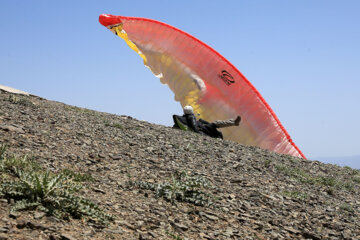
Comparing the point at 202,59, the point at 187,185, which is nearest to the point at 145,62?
the point at 202,59

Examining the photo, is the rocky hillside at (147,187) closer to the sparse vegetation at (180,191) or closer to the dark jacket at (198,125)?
the sparse vegetation at (180,191)

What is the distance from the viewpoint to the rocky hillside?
20.9 ft

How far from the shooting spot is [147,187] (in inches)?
328

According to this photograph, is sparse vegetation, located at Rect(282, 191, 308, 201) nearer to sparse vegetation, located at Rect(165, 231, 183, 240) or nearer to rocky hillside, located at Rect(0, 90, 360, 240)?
rocky hillside, located at Rect(0, 90, 360, 240)

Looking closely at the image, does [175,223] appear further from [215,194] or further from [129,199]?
[215,194]

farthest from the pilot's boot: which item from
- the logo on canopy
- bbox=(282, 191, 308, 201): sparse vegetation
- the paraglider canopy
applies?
bbox=(282, 191, 308, 201): sparse vegetation

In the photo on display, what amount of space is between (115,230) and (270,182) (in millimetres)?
5760

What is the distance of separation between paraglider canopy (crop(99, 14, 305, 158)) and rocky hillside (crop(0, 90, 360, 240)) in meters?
6.25

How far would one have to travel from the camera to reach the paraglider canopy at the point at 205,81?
2073 cm

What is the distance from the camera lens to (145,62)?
845 inches

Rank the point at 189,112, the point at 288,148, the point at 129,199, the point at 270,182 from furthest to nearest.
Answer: the point at 288,148
the point at 189,112
the point at 270,182
the point at 129,199

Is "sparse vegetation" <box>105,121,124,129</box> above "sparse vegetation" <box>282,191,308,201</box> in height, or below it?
above

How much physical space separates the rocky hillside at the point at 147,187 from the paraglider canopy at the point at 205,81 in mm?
6248

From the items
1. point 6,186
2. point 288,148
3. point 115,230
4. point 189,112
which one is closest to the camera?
point 115,230
